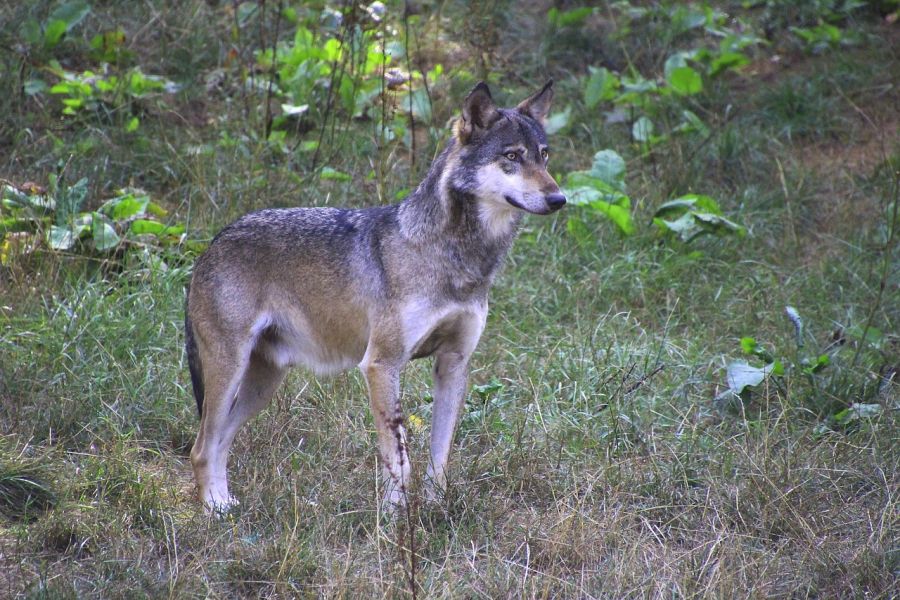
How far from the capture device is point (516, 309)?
752 centimetres

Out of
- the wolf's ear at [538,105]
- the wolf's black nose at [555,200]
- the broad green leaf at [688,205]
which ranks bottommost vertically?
the broad green leaf at [688,205]

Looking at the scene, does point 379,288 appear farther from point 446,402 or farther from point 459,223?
point 446,402

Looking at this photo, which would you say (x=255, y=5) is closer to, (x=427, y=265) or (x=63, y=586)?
(x=427, y=265)

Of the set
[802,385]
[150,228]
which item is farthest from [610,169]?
[150,228]

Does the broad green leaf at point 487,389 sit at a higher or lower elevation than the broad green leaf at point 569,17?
lower

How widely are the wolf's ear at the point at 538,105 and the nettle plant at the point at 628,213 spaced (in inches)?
106

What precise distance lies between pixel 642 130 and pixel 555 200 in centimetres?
507

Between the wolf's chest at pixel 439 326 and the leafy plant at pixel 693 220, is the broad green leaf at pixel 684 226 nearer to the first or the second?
the leafy plant at pixel 693 220

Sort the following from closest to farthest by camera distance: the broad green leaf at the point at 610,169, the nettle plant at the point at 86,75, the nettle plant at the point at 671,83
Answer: the broad green leaf at the point at 610,169, the nettle plant at the point at 86,75, the nettle plant at the point at 671,83

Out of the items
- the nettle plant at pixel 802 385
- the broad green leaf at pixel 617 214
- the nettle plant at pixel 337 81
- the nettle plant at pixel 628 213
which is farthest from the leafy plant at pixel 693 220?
the nettle plant at pixel 337 81

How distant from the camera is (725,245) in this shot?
8.40 m

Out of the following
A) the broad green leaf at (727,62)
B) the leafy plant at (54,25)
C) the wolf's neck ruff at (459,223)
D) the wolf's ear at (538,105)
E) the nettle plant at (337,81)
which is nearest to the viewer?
the wolf's neck ruff at (459,223)

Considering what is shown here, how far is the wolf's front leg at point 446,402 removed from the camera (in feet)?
17.6

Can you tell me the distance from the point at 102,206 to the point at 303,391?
261 centimetres
